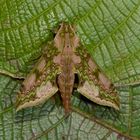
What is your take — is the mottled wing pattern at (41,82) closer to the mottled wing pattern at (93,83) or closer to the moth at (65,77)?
the moth at (65,77)

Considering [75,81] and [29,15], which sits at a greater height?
[29,15]

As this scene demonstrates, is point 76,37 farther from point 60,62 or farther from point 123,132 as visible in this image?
point 123,132

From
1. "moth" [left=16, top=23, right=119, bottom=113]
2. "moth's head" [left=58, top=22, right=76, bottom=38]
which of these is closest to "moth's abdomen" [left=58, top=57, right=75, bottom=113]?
"moth" [left=16, top=23, right=119, bottom=113]

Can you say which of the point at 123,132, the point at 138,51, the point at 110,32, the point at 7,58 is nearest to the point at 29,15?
the point at 7,58

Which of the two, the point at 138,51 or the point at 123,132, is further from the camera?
the point at 123,132

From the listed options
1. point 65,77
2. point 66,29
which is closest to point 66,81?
point 65,77

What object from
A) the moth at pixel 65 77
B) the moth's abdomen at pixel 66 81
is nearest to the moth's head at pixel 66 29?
the moth at pixel 65 77

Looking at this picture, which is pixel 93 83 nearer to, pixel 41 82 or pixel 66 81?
pixel 66 81
